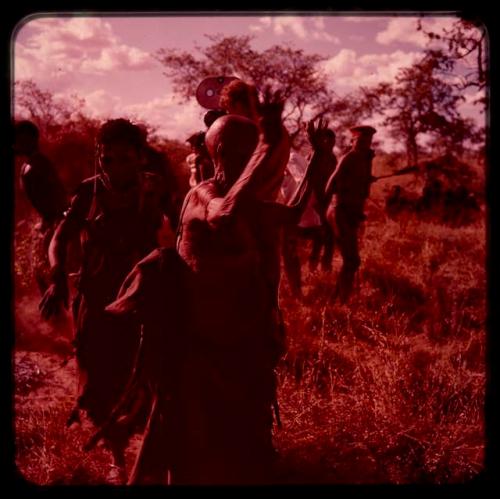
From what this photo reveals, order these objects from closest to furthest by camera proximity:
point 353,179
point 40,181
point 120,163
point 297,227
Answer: point 120,163
point 40,181
point 297,227
point 353,179

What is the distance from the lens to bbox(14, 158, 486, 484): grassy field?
3.75 m

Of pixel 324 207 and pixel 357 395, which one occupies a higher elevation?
pixel 324 207

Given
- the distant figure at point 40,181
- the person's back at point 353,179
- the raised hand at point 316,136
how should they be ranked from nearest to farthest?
the raised hand at point 316,136
the distant figure at point 40,181
the person's back at point 353,179

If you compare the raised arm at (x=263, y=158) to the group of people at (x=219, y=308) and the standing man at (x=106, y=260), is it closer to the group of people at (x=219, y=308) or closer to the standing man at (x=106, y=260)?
the group of people at (x=219, y=308)

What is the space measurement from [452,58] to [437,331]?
2727 millimetres

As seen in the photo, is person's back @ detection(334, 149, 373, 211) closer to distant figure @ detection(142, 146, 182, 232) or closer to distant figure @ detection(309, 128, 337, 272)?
distant figure @ detection(309, 128, 337, 272)

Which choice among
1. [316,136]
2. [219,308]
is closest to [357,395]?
[219,308]

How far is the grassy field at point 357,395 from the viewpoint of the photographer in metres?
3.75

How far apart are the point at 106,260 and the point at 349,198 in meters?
4.11

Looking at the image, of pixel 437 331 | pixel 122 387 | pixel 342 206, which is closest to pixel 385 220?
pixel 342 206

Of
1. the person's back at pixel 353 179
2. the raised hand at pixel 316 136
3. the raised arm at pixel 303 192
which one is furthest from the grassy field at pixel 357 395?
the raised hand at pixel 316 136

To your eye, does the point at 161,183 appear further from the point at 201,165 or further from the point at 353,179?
the point at 353,179

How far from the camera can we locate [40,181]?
5688 millimetres

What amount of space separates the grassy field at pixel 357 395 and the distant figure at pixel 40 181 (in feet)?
3.73
